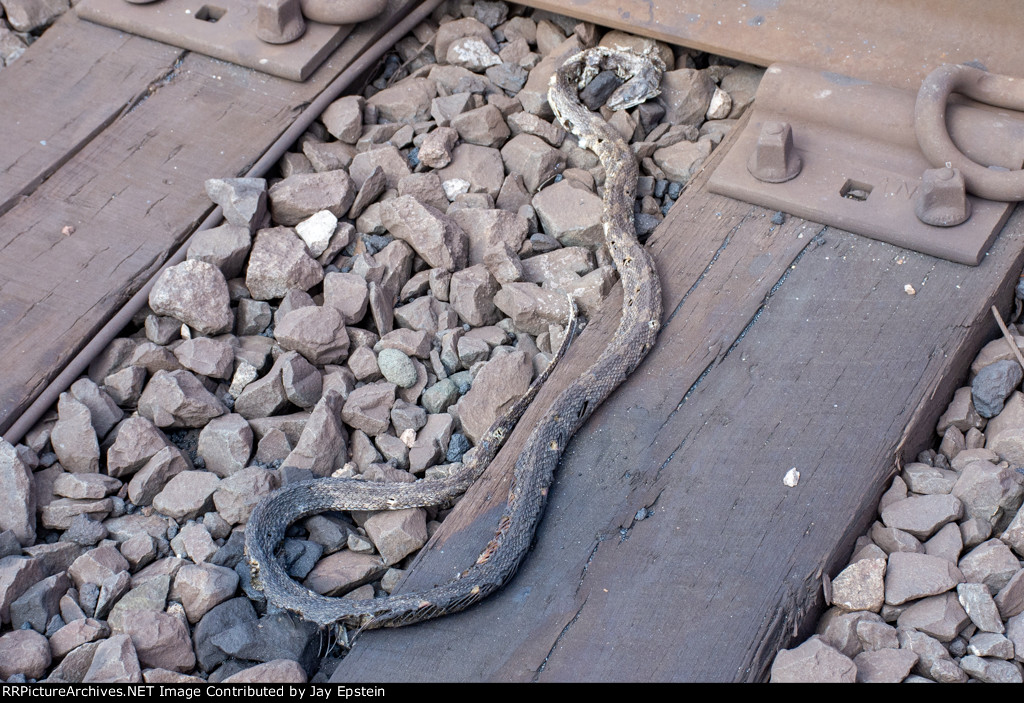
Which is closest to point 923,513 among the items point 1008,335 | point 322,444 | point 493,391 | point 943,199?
point 1008,335

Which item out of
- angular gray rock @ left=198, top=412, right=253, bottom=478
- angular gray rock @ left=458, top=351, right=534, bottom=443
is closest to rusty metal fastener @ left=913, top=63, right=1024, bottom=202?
angular gray rock @ left=458, top=351, right=534, bottom=443

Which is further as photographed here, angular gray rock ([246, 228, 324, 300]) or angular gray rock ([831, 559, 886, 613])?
angular gray rock ([246, 228, 324, 300])

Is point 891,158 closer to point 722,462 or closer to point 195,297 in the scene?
point 722,462

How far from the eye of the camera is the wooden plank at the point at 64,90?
3373 mm

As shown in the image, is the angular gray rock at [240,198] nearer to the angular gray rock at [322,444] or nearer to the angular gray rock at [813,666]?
the angular gray rock at [322,444]

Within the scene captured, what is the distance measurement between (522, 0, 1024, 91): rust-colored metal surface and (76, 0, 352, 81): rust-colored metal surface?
4.22ft

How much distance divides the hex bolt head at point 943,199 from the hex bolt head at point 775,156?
415 mm

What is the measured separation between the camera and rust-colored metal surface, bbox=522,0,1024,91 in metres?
3.12

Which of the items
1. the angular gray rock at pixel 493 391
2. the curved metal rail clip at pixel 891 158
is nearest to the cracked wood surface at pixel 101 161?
the angular gray rock at pixel 493 391

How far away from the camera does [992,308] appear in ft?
8.86

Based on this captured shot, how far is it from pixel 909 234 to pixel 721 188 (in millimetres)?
617

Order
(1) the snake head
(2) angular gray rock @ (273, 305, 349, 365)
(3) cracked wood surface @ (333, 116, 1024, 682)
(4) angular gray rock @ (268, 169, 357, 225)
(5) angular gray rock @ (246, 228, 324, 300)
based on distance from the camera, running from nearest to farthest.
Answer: (3) cracked wood surface @ (333, 116, 1024, 682) → (2) angular gray rock @ (273, 305, 349, 365) → (5) angular gray rock @ (246, 228, 324, 300) → (4) angular gray rock @ (268, 169, 357, 225) → (1) the snake head

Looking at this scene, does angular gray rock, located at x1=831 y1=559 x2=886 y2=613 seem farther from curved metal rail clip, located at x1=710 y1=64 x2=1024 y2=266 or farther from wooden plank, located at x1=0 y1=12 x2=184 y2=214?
wooden plank, located at x1=0 y1=12 x2=184 y2=214

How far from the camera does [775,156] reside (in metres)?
2.96
